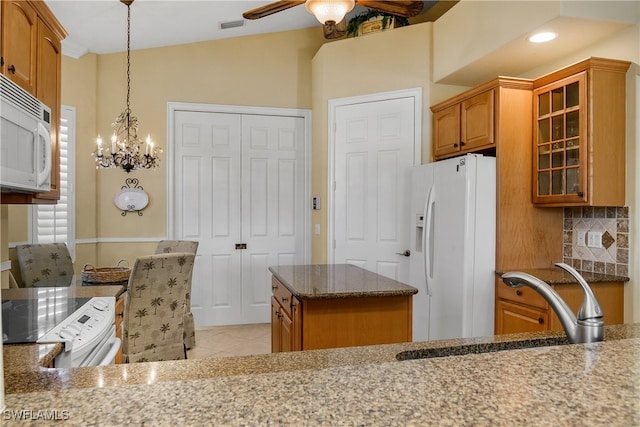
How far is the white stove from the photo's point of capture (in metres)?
1.42

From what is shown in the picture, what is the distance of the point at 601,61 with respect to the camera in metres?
2.68

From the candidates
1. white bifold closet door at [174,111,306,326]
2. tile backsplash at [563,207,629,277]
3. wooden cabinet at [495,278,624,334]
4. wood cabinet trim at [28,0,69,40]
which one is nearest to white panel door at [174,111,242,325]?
white bifold closet door at [174,111,306,326]

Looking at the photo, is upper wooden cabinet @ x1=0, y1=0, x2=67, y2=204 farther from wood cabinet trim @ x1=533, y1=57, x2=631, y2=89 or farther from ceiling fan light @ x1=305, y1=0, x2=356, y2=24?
wood cabinet trim @ x1=533, y1=57, x2=631, y2=89

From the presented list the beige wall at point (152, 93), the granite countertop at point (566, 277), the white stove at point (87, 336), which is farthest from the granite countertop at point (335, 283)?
the beige wall at point (152, 93)

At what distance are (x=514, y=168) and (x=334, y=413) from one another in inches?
116

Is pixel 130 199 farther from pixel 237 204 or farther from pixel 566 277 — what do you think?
pixel 566 277

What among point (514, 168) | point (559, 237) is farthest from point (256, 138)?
point (559, 237)

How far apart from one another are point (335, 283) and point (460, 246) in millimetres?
1127

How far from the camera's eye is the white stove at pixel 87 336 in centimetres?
142

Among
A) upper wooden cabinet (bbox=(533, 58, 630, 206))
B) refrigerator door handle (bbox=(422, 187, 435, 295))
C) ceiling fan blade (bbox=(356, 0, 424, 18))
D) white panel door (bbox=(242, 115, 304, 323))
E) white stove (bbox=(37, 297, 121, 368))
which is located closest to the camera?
white stove (bbox=(37, 297, 121, 368))

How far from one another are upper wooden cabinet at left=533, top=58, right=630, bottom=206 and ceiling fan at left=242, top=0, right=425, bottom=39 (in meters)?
1.15

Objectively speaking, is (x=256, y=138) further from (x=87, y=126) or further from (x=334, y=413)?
(x=334, y=413)

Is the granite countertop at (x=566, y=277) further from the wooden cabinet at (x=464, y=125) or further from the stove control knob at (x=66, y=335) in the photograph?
the stove control knob at (x=66, y=335)

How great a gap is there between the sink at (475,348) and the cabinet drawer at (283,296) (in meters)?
1.35
